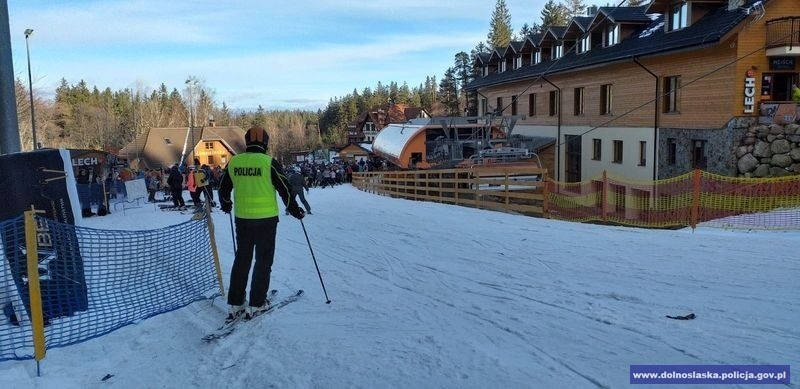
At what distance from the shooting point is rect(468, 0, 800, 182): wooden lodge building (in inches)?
738

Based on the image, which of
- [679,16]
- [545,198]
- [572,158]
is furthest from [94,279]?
[572,158]

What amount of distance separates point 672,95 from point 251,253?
20789 mm

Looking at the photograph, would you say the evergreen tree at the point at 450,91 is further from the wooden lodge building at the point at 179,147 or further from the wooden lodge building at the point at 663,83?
the wooden lodge building at the point at 663,83

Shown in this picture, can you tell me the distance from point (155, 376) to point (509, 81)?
34.3m

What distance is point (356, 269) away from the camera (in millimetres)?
8117

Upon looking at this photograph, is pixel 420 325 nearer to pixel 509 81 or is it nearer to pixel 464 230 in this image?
pixel 464 230

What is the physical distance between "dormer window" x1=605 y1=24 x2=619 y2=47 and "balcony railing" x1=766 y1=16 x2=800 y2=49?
8.44 m

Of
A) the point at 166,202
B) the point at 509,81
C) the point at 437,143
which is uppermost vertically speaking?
the point at 509,81

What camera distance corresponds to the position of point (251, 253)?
5.79 metres

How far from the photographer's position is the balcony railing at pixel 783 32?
60.4 feet

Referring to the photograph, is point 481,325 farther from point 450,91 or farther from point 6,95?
point 450,91

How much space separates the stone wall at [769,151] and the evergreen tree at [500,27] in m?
54.1

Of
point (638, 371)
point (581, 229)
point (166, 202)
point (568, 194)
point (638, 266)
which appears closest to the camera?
point (638, 371)

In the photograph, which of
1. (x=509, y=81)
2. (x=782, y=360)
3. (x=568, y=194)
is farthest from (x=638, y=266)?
(x=509, y=81)
